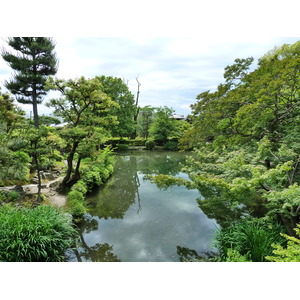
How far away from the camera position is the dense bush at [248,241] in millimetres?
2888

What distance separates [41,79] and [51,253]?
8485 mm

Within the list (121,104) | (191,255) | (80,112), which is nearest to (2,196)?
(80,112)

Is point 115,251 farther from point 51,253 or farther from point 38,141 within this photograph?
point 38,141

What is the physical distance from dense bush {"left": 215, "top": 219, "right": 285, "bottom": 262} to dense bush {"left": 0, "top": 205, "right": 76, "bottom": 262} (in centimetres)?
291

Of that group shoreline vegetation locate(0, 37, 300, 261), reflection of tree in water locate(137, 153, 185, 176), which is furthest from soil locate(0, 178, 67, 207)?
reflection of tree in water locate(137, 153, 185, 176)

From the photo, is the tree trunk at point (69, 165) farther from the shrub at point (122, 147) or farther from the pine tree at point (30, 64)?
the shrub at point (122, 147)

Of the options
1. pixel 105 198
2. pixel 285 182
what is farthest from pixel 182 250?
pixel 105 198

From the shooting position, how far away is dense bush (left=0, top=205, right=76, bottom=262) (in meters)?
2.76

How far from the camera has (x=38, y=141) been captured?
5086 mm

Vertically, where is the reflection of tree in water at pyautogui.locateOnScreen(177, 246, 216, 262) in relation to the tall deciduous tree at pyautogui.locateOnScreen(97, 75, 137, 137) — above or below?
below

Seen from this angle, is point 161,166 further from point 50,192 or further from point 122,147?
point 122,147

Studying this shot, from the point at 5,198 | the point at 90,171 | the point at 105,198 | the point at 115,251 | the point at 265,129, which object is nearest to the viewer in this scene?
the point at 115,251

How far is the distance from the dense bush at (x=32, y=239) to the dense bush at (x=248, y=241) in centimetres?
291

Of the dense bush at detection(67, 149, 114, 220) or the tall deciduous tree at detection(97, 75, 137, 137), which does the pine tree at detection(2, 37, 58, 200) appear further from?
the tall deciduous tree at detection(97, 75, 137, 137)
